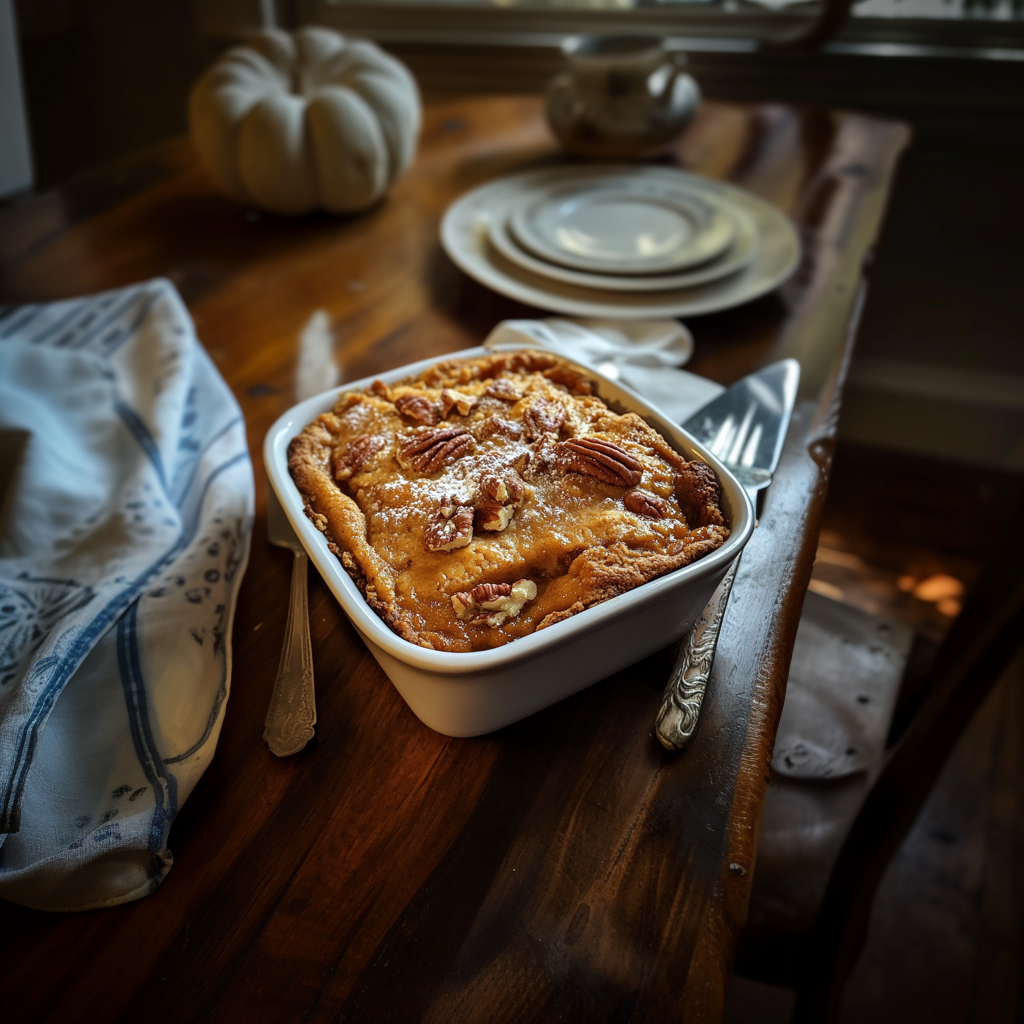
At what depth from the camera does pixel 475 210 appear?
126 centimetres

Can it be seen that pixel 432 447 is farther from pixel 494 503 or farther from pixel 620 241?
pixel 620 241

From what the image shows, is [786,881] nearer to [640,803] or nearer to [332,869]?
[640,803]

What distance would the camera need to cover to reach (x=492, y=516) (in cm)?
59

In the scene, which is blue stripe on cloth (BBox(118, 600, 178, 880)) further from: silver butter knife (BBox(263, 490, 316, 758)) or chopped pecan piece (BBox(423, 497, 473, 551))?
chopped pecan piece (BBox(423, 497, 473, 551))

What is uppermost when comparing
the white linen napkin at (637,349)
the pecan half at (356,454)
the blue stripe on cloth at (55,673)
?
the pecan half at (356,454)

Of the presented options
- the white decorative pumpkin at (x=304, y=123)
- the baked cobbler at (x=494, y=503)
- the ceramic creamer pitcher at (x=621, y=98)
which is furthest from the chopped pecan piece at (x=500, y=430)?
the ceramic creamer pitcher at (x=621, y=98)

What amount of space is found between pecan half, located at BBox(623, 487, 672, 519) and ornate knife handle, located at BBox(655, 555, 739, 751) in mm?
83

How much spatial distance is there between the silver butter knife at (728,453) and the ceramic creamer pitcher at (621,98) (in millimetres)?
723

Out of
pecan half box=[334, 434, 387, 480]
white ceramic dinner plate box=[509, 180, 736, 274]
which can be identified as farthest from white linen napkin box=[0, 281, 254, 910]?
white ceramic dinner plate box=[509, 180, 736, 274]

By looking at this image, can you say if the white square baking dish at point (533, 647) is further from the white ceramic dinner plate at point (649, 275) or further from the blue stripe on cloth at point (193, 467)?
the white ceramic dinner plate at point (649, 275)

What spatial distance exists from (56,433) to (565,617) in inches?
23.5

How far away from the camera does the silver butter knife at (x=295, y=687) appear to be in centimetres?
56

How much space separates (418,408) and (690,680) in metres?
0.32

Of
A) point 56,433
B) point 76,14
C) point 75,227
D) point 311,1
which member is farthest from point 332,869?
point 76,14
